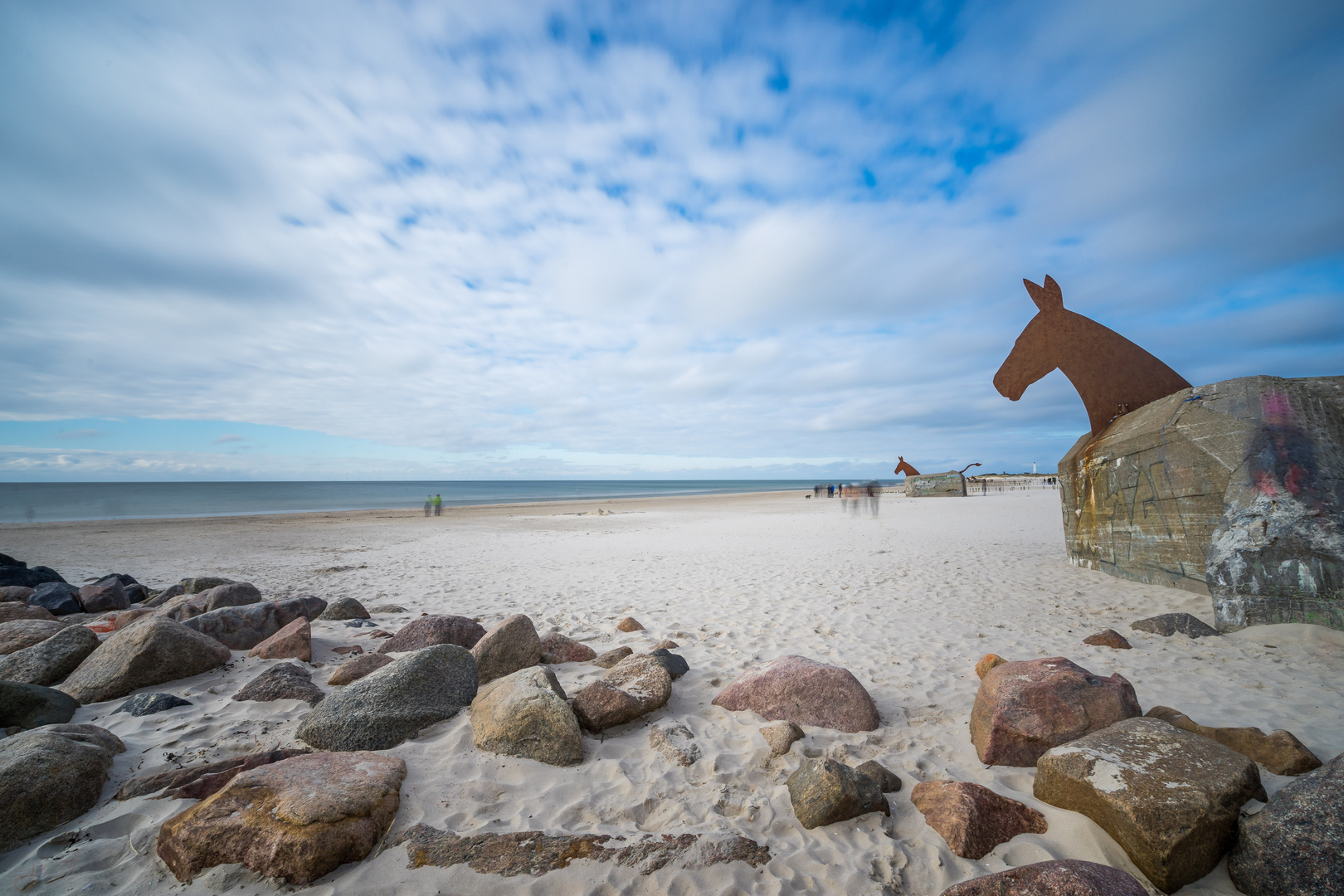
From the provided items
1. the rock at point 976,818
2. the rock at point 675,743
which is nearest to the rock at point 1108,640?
the rock at point 976,818

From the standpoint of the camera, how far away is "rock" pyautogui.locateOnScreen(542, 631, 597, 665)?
5.11 m

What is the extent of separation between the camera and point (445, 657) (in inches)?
163

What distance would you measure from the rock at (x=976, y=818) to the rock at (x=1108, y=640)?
348cm

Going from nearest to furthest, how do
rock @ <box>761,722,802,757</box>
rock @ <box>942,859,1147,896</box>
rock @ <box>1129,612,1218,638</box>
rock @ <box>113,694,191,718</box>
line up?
rock @ <box>942,859,1147,896</box> → rock @ <box>761,722,802,757</box> → rock @ <box>113,694,191,718</box> → rock @ <box>1129,612,1218,638</box>

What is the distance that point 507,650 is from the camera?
4699 millimetres

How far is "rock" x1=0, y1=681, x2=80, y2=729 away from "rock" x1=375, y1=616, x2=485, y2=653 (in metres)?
2.08

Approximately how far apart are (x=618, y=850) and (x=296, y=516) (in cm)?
3156

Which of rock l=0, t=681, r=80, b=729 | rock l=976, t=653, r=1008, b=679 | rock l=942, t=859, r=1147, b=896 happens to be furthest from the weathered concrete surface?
rock l=0, t=681, r=80, b=729

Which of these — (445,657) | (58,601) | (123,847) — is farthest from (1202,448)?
(58,601)

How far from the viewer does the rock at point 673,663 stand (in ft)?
15.0

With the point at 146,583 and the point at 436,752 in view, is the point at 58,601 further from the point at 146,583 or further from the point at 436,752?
the point at 436,752

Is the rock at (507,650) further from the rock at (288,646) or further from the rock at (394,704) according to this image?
the rock at (288,646)

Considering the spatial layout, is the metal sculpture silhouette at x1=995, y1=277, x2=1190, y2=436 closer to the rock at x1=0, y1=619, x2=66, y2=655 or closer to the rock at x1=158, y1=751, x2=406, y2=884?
the rock at x1=158, y1=751, x2=406, y2=884

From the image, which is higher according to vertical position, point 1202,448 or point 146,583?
point 1202,448
